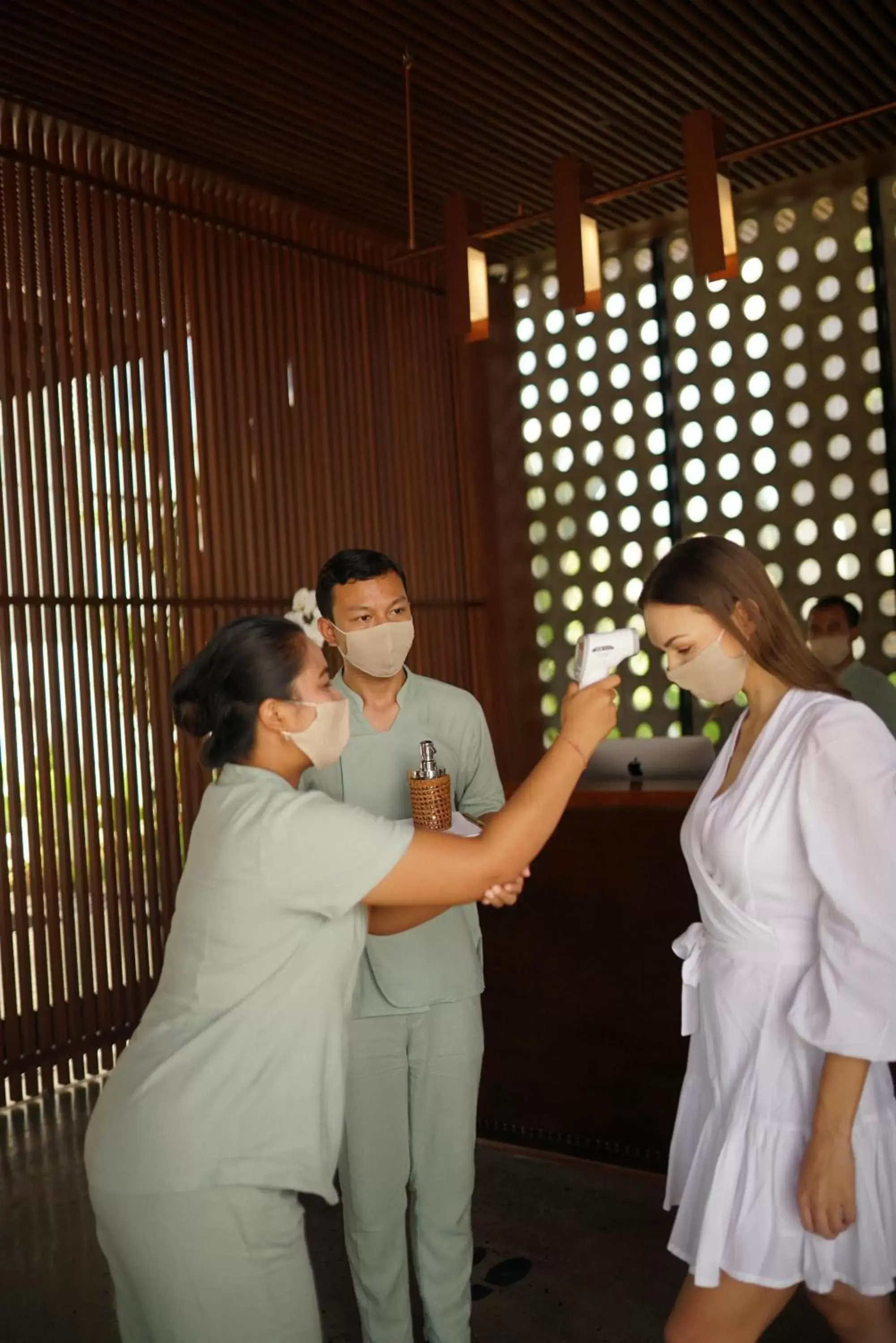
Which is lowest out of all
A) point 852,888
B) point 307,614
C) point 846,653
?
point 852,888

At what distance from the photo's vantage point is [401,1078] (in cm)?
263

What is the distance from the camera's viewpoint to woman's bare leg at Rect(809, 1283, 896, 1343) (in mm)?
1856

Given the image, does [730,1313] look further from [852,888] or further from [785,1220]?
[852,888]

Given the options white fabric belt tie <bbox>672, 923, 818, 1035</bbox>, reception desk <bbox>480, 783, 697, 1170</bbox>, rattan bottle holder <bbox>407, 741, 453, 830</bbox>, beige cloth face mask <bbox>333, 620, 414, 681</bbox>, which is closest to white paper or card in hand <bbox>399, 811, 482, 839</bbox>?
rattan bottle holder <bbox>407, 741, 453, 830</bbox>

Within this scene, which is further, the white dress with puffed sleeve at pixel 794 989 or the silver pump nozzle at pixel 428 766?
the silver pump nozzle at pixel 428 766

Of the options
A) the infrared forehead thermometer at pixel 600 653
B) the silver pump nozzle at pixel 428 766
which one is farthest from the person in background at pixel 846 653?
the infrared forehead thermometer at pixel 600 653

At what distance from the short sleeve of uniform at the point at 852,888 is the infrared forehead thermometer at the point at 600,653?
33 centimetres

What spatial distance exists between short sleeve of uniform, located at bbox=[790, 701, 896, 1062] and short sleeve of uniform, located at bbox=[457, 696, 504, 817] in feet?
3.48

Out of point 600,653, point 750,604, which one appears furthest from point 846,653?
point 600,653

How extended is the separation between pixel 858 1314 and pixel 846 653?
416cm

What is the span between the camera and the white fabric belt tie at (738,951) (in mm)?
1886

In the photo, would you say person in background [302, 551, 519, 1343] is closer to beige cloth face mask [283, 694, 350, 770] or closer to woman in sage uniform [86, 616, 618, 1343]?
beige cloth face mask [283, 694, 350, 770]

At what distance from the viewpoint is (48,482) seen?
5.26m

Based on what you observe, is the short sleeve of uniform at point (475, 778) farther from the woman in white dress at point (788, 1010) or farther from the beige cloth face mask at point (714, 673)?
the woman in white dress at point (788, 1010)
